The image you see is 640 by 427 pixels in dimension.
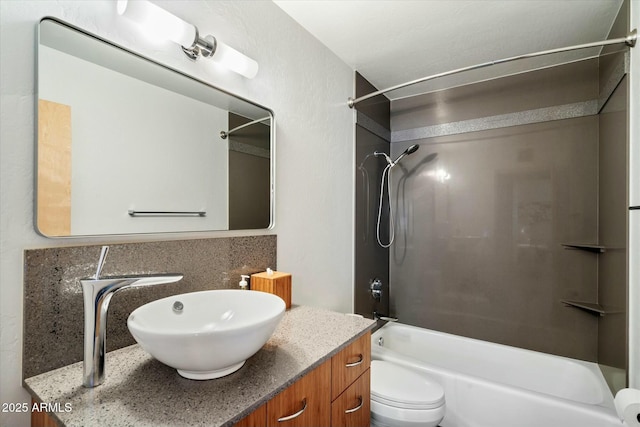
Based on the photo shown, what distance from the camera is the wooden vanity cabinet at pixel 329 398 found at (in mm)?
816

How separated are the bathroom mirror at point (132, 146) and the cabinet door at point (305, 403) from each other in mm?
707

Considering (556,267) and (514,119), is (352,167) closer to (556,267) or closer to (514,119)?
(514,119)

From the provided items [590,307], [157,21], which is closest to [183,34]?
[157,21]

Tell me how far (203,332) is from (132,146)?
73 centimetres

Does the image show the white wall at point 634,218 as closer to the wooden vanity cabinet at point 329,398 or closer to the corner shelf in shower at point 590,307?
the corner shelf in shower at point 590,307

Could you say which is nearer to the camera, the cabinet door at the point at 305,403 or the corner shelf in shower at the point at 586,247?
the cabinet door at the point at 305,403

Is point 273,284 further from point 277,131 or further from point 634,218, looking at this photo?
point 634,218

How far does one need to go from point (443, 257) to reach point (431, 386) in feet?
3.95

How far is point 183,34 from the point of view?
1094 mm

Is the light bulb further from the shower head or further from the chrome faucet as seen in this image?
the shower head

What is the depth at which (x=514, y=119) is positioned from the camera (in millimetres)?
2389

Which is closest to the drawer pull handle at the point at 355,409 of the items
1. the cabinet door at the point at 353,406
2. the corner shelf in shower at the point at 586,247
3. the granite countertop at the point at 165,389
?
the cabinet door at the point at 353,406

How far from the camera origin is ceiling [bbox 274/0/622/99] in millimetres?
1619

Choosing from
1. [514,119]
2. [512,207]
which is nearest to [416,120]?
[514,119]
